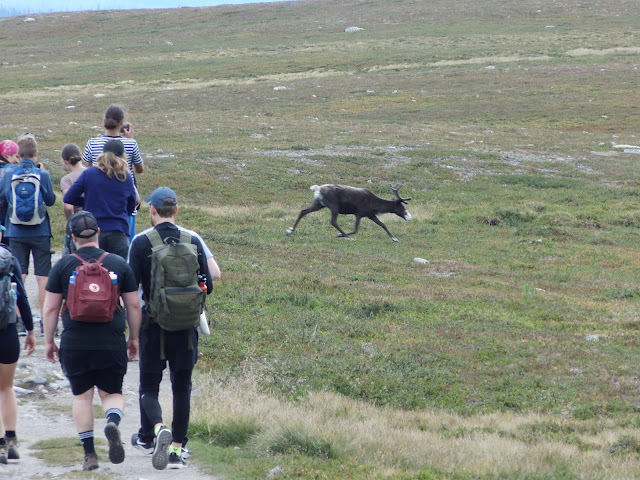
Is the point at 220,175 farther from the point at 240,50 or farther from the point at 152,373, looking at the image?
the point at 240,50

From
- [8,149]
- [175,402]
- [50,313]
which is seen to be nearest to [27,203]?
[8,149]

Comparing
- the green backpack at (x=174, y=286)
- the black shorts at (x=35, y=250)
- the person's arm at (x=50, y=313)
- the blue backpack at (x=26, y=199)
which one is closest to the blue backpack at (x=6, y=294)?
the person's arm at (x=50, y=313)

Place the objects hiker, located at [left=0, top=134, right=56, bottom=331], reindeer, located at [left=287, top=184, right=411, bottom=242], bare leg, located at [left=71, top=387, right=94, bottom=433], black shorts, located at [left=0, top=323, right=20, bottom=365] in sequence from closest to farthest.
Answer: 1. bare leg, located at [left=71, top=387, right=94, bottom=433]
2. black shorts, located at [left=0, top=323, right=20, bottom=365]
3. hiker, located at [left=0, top=134, right=56, bottom=331]
4. reindeer, located at [left=287, top=184, right=411, bottom=242]

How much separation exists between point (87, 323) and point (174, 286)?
649mm

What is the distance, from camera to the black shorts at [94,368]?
6.06m

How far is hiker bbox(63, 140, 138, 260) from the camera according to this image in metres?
7.96

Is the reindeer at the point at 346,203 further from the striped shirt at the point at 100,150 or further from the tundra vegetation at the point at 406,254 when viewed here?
the striped shirt at the point at 100,150

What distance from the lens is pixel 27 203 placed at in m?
8.92

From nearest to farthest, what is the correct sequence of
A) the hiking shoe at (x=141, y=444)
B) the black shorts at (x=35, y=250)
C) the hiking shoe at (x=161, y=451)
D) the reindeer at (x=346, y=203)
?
the hiking shoe at (x=161, y=451), the hiking shoe at (x=141, y=444), the black shorts at (x=35, y=250), the reindeer at (x=346, y=203)

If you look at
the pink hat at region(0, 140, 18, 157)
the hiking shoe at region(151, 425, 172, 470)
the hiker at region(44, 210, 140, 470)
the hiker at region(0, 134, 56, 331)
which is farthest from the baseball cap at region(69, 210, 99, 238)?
the pink hat at region(0, 140, 18, 157)

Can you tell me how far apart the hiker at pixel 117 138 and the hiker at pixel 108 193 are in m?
0.50

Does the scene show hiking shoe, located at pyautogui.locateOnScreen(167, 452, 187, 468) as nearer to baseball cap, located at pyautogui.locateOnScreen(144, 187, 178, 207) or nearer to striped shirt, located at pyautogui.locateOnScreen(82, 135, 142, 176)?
baseball cap, located at pyautogui.locateOnScreen(144, 187, 178, 207)

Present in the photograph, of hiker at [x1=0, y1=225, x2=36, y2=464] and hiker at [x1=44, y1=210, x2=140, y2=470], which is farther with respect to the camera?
hiker at [x1=0, y1=225, x2=36, y2=464]

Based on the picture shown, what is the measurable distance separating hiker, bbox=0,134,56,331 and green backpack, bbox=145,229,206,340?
3152 millimetres
